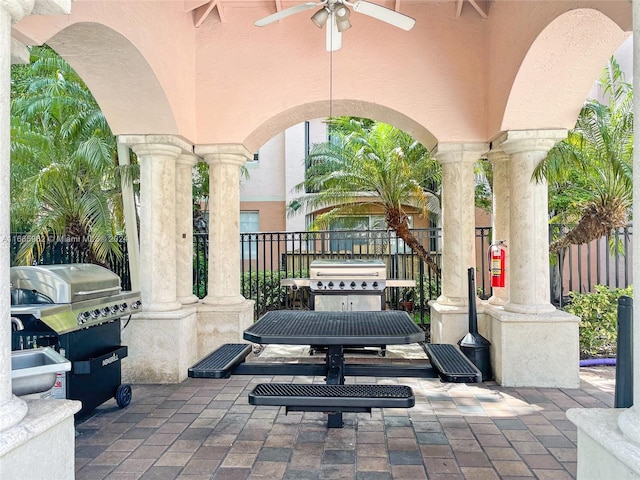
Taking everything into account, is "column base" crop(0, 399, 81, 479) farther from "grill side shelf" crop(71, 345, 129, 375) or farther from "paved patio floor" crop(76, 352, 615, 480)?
"grill side shelf" crop(71, 345, 129, 375)

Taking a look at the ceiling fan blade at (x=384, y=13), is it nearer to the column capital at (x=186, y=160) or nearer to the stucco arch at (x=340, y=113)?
the stucco arch at (x=340, y=113)

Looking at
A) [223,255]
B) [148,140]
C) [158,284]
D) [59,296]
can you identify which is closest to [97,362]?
[59,296]

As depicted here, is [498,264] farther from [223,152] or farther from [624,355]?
[223,152]

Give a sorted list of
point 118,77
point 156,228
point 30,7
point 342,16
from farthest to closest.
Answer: point 156,228 < point 118,77 < point 342,16 < point 30,7

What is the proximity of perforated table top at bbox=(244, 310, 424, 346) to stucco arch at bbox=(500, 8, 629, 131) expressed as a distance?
9.45ft

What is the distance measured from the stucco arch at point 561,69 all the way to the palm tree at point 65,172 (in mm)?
5755

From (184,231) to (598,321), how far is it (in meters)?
6.43

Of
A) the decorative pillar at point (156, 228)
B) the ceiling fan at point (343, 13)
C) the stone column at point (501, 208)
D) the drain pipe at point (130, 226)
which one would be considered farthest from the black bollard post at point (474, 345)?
the drain pipe at point (130, 226)

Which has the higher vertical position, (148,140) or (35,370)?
(148,140)

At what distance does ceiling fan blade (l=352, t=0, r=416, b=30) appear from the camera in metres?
4.25

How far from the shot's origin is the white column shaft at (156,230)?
231 inches

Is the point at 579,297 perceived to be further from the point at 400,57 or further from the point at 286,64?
the point at 286,64

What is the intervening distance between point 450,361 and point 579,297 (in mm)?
4484

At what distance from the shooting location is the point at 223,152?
6.47 metres
